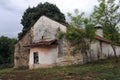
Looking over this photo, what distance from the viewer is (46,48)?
32.5 meters

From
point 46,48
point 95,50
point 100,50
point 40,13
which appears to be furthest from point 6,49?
point 95,50

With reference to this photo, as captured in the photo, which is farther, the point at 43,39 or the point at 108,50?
the point at 108,50

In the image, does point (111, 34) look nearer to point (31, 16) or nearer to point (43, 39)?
point (43, 39)

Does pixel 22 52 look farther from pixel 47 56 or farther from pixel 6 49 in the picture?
pixel 6 49

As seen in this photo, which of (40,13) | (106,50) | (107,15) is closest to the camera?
(107,15)

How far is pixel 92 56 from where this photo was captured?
110ft

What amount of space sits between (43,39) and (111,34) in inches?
344

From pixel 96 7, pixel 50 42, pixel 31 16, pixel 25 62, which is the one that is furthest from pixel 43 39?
pixel 31 16

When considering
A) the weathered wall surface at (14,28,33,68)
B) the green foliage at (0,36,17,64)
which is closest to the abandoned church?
the weathered wall surface at (14,28,33,68)

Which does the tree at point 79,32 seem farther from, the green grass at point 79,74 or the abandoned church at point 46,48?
the green grass at point 79,74

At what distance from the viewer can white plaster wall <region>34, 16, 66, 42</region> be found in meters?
32.9

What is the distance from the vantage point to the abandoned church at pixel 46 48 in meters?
31.9

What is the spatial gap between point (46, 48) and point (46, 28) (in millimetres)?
2779

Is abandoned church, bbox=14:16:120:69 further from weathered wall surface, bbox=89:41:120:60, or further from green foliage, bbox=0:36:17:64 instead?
green foliage, bbox=0:36:17:64
